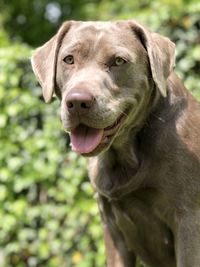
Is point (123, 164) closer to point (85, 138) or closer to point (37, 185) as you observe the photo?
point (85, 138)

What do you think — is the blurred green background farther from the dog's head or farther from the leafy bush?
the dog's head

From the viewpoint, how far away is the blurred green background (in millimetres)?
6266

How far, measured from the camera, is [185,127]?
4.45 meters

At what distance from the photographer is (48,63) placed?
444 cm

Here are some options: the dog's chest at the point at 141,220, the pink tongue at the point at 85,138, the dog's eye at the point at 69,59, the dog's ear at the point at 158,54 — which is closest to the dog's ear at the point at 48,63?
the dog's eye at the point at 69,59

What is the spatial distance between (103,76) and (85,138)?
0.34m

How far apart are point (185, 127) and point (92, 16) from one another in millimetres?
7743

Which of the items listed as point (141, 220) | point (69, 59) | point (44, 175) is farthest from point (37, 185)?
point (69, 59)

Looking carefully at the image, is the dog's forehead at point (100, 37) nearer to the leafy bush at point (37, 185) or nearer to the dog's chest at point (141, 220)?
the dog's chest at point (141, 220)

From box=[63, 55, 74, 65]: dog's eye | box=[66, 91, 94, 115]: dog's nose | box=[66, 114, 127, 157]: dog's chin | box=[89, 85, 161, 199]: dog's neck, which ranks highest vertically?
box=[66, 91, 94, 115]: dog's nose

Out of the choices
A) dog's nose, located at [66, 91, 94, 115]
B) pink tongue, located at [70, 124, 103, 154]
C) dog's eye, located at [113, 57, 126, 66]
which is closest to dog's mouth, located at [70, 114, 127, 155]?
pink tongue, located at [70, 124, 103, 154]

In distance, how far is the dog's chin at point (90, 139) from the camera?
4.11 m

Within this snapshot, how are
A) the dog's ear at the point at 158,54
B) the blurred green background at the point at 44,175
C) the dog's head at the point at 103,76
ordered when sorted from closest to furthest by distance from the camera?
the dog's head at the point at 103,76, the dog's ear at the point at 158,54, the blurred green background at the point at 44,175

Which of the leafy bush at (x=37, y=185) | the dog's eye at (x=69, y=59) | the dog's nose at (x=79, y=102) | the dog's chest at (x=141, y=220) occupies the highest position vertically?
the dog's nose at (x=79, y=102)
